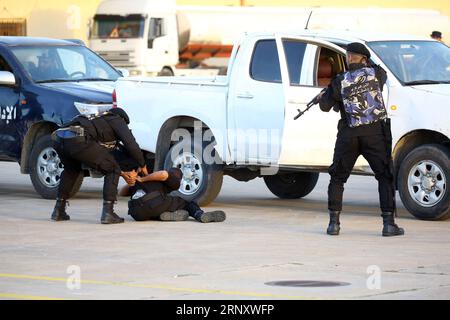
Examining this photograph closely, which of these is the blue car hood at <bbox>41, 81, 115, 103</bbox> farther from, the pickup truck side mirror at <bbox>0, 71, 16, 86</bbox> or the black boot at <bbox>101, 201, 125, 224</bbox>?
the black boot at <bbox>101, 201, 125, 224</bbox>

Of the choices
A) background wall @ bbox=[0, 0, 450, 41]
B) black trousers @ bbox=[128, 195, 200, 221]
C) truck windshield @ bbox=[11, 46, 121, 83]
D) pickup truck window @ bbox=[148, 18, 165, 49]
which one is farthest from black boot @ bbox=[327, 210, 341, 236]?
background wall @ bbox=[0, 0, 450, 41]

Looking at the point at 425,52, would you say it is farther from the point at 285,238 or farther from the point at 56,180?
the point at 56,180

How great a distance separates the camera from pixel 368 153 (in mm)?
11836

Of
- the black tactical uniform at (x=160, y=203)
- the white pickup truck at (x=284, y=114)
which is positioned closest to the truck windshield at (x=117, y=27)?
the white pickup truck at (x=284, y=114)

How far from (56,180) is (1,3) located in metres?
26.8

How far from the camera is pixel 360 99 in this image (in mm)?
11719

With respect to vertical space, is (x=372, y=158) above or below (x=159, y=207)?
above

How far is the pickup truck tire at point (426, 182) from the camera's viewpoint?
41.8ft

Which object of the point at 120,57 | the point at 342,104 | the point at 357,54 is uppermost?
the point at 357,54

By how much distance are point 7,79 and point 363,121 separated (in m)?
5.67

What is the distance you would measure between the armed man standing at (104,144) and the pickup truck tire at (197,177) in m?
1.41

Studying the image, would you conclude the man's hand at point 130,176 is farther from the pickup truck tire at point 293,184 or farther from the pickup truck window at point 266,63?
the pickup truck tire at point 293,184

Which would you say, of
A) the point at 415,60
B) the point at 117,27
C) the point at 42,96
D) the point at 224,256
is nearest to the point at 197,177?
the point at 42,96

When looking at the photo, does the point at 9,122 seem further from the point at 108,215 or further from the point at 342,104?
the point at 342,104
